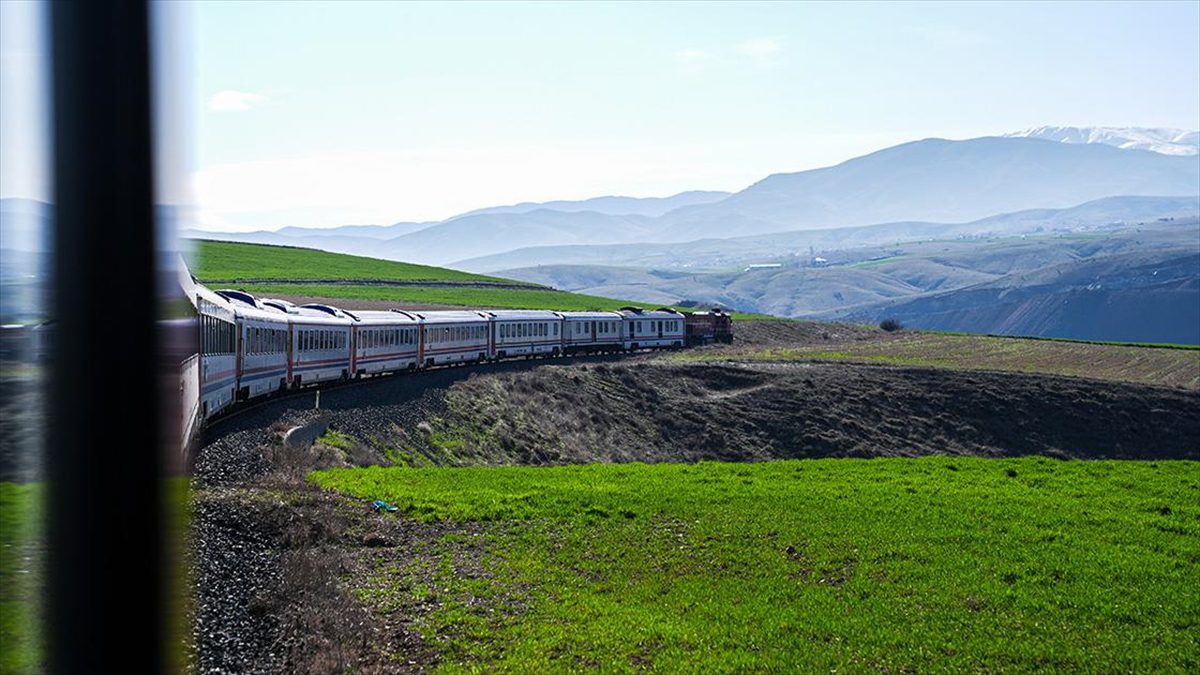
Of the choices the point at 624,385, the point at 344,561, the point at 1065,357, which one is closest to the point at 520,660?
the point at 344,561

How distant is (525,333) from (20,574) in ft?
184

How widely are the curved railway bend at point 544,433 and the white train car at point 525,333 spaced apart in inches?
70.4

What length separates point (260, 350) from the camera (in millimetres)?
30172

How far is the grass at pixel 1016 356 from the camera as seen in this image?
235ft

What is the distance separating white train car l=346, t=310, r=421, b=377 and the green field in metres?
56.0

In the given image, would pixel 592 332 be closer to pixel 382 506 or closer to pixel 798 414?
pixel 798 414

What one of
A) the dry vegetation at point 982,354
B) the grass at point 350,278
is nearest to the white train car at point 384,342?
the dry vegetation at point 982,354

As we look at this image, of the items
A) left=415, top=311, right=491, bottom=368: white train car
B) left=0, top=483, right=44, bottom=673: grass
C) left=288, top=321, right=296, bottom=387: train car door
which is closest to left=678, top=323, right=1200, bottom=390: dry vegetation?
left=415, top=311, right=491, bottom=368: white train car

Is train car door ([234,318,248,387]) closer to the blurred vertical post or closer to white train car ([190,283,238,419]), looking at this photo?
white train car ([190,283,238,419])

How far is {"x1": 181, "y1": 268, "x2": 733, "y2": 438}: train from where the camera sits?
23.1 meters

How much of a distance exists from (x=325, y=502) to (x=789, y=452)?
31.5m

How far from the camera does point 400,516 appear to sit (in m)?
20.1

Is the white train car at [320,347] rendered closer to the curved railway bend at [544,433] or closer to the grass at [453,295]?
the curved railway bend at [544,433]

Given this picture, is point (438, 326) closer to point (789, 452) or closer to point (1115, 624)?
point (789, 452)
